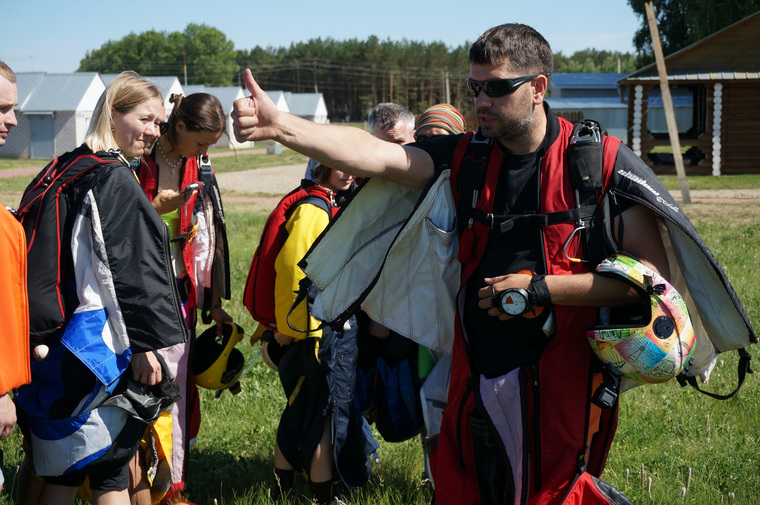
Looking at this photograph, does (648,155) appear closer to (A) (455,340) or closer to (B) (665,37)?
(B) (665,37)

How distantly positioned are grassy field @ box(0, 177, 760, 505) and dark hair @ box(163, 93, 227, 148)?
212cm

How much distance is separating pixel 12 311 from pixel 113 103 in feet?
4.26

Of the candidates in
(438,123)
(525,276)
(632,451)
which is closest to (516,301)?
(525,276)

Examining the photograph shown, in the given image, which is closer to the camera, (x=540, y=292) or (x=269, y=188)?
(x=540, y=292)

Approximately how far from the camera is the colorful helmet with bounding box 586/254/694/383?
106 inches

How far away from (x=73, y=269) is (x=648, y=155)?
28091 mm

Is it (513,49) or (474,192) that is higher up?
(513,49)

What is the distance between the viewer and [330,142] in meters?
2.81

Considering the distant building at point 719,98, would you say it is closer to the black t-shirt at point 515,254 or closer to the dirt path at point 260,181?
the dirt path at point 260,181

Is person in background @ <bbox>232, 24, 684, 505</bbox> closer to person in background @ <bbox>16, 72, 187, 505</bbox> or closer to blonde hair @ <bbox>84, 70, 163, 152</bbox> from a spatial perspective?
person in background @ <bbox>16, 72, 187, 505</bbox>

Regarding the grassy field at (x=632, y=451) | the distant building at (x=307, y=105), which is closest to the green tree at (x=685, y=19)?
the grassy field at (x=632, y=451)

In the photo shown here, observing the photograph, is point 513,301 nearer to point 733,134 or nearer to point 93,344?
point 93,344

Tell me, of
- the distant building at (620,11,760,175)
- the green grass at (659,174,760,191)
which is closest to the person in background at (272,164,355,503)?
the green grass at (659,174,760,191)

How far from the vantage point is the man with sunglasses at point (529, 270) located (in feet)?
9.19
